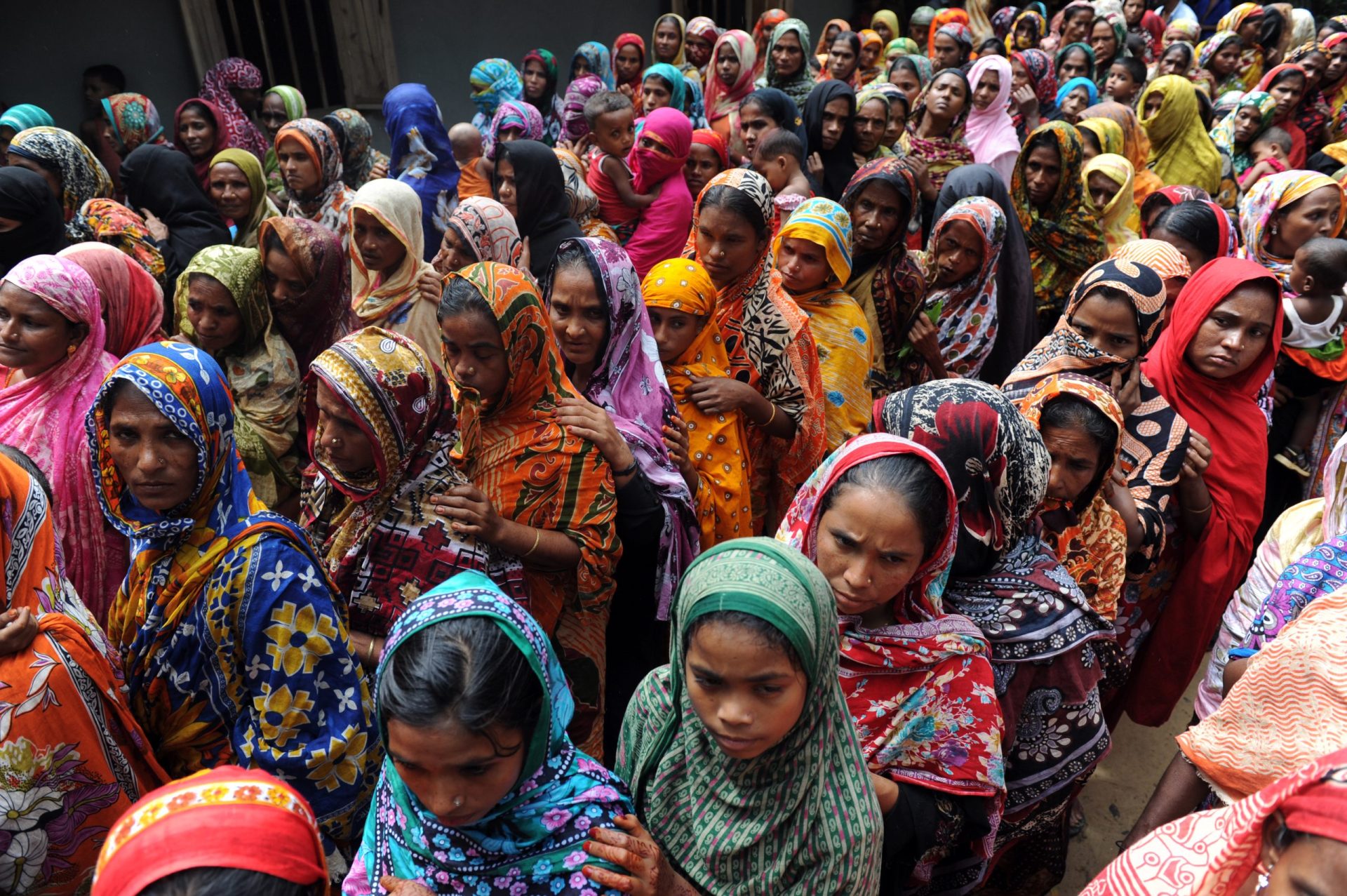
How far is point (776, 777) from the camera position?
5.00ft

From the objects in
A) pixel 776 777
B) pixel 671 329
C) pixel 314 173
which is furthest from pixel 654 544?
pixel 314 173

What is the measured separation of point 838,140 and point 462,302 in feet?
16.3

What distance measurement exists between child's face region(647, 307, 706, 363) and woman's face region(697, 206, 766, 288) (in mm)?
425

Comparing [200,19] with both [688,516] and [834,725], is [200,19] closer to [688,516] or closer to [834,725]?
[688,516]

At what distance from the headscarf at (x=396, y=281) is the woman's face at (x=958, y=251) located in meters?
2.60

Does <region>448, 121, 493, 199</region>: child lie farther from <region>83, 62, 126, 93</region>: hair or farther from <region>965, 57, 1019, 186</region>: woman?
<region>965, 57, 1019, 186</region>: woman

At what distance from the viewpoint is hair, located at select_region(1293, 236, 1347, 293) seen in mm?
3936

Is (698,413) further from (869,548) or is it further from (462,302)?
(869,548)

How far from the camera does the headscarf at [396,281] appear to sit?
400 cm

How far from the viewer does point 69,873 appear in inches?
68.5

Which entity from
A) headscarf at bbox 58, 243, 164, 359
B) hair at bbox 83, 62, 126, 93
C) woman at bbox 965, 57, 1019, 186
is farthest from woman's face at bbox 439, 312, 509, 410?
hair at bbox 83, 62, 126, 93

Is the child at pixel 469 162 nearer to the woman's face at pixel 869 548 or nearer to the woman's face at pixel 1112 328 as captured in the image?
the woman's face at pixel 1112 328

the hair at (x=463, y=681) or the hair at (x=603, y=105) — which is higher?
the hair at (x=603, y=105)

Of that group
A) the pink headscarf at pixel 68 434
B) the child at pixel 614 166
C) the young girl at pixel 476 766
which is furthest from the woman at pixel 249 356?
the child at pixel 614 166
